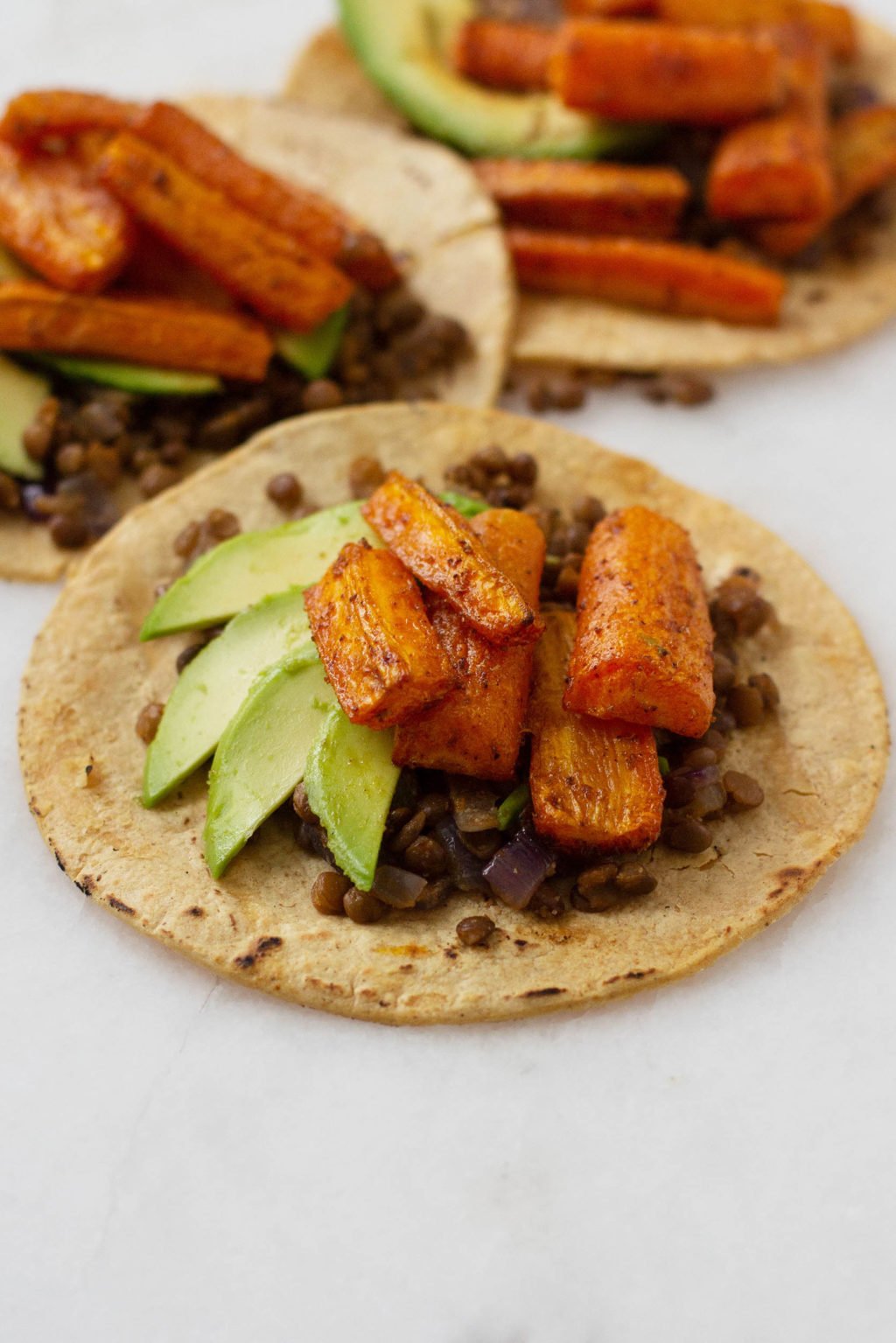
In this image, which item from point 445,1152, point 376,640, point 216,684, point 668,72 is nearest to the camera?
point 445,1152

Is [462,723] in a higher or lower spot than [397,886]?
higher

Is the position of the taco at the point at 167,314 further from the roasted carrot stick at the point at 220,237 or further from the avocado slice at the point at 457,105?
the avocado slice at the point at 457,105

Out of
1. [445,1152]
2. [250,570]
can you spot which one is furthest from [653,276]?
[445,1152]

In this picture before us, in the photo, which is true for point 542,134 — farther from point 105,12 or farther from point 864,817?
point 864,817

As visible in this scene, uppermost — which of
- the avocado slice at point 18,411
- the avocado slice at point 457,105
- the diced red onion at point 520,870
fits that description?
the avocado slice at point 457,105

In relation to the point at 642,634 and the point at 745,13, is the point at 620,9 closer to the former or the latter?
the point at 745,13

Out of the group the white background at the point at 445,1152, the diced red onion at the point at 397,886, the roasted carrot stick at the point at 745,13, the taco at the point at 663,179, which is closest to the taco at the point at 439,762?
the diced red onion at the point at 397,886

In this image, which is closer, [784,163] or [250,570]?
[250,570]
